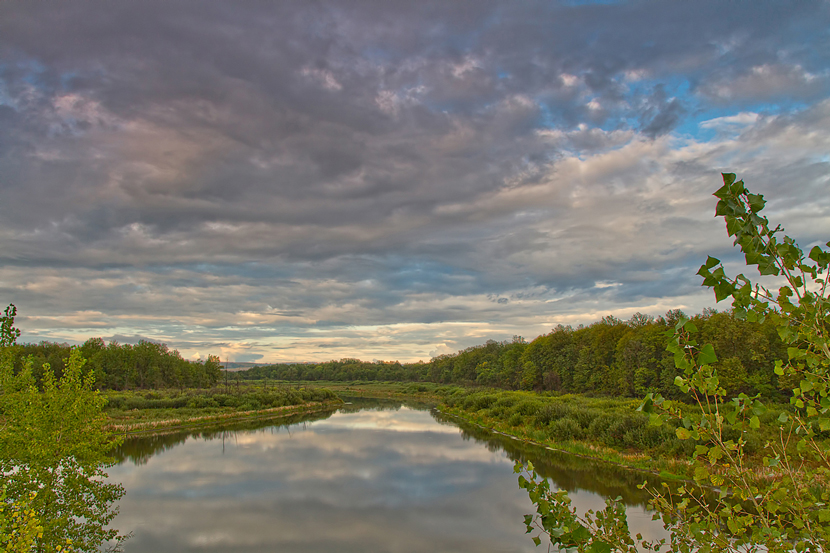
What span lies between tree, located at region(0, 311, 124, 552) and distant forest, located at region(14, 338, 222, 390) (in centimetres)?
8768

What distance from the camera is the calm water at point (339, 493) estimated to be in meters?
17.4

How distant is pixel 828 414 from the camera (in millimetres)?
2734

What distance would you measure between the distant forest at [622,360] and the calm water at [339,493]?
9.36 metres

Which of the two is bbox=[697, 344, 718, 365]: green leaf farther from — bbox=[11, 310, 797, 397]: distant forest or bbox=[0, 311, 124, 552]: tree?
bbox=[11, 310, 797, 397]: distant forest

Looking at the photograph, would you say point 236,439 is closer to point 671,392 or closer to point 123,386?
point 671,392

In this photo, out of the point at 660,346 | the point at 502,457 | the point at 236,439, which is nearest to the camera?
the point at 502,457

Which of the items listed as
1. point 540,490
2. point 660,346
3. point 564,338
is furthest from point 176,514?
point 564,338

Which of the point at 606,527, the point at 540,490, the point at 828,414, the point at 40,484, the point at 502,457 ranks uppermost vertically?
the point at 828,414

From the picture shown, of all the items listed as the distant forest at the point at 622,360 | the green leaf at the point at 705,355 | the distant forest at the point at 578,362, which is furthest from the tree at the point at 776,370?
the distant forest at the point at 578,362

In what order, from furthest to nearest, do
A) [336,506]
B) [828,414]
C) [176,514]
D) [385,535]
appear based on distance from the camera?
[336,506] < [176,514] < [385,535] < [828,414]

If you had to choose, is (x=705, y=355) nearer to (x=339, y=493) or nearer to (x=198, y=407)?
(x=339, y=493)

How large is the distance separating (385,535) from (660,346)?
56185 millimetres

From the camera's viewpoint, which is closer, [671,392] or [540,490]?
[540,490]

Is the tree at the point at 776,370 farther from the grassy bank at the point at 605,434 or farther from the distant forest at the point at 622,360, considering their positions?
the grassy bank at the point at 605,434
